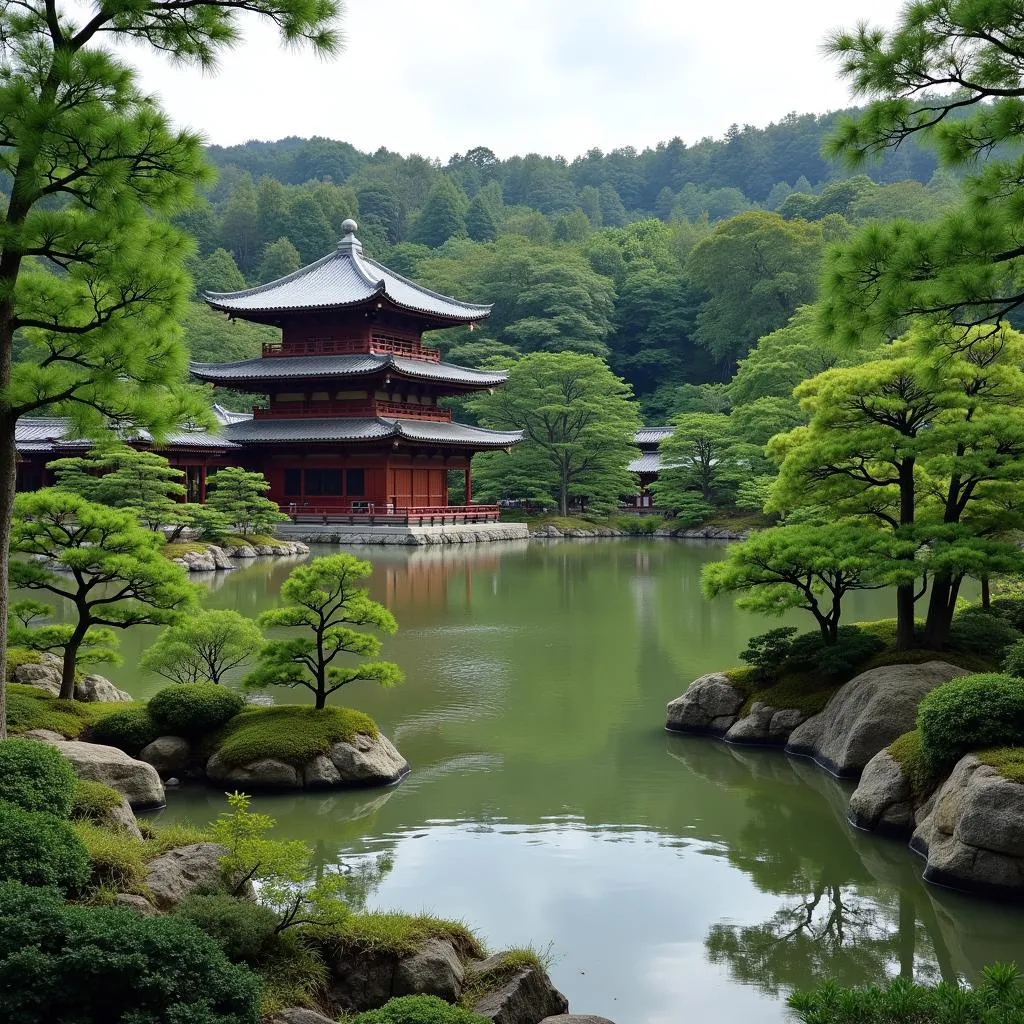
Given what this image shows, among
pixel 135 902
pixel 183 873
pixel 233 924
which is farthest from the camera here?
pixel 183 873

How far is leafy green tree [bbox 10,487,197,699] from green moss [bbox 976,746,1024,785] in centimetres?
714

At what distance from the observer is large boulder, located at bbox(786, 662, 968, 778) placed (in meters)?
9.27

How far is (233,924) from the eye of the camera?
16.1ft

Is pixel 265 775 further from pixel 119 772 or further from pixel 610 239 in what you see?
pixel 610 239

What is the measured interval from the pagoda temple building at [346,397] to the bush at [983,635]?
24.7 metres

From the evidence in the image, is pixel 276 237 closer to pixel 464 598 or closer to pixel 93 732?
pixel 464 598

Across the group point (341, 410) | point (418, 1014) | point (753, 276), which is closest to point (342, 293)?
point (341, 410)

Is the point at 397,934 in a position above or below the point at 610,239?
below

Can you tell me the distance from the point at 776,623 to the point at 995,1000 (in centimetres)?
1531

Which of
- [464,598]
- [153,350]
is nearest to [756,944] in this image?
[153,350]

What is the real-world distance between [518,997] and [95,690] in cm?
739

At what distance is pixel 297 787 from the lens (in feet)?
29.9

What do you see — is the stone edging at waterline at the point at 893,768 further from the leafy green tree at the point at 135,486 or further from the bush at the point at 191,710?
the leafy green tree at the point at 135,486

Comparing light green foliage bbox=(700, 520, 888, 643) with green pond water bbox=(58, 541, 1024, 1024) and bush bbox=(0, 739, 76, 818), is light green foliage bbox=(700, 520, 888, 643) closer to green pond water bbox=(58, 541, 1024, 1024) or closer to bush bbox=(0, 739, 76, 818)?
green pond water bbox=(58, 541, 1024, 1024)
